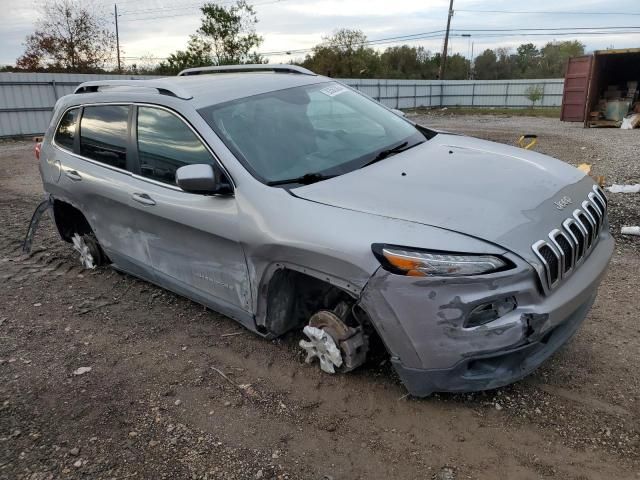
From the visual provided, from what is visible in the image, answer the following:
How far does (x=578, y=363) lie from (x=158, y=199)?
2888mm

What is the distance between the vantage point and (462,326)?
2.29 m

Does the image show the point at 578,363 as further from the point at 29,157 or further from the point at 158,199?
the point at 29,157

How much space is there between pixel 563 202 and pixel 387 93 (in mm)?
30955

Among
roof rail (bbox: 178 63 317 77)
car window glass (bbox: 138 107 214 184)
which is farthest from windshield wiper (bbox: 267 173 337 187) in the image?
roof rail (bbox: 178 63 317 77)

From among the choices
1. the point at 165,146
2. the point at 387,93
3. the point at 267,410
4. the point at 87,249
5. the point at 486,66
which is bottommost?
the point at 267,410

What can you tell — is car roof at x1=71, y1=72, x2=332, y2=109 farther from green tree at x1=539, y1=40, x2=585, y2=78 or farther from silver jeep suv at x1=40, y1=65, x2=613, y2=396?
green tree at x1=539, y1=40, x2=585, y2=78

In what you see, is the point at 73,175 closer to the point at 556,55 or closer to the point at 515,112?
the point at 515,112

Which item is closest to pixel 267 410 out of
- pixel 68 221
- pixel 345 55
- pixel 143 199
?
pixel 143 199

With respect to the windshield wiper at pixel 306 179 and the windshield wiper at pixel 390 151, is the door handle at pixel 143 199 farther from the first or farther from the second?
the windshield wiper at pixel 390 151

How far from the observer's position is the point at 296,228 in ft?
8.70

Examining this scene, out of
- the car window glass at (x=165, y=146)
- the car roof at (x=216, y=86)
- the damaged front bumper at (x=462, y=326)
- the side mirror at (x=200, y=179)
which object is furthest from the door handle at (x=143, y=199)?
the damaged front bumper at (x=462, y=326)

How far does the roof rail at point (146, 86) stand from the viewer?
3.42m

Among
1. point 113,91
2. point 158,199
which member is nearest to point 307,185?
point 158,199

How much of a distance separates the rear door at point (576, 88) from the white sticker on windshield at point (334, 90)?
18070 mm
